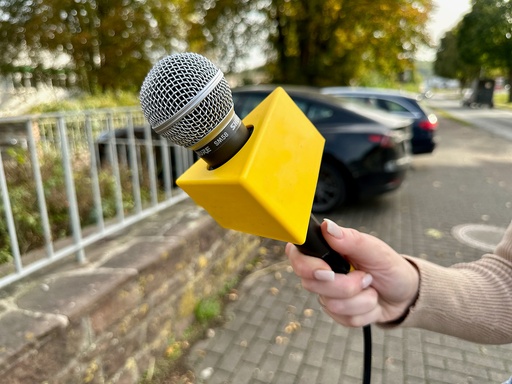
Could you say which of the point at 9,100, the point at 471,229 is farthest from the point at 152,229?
the point at 9,100

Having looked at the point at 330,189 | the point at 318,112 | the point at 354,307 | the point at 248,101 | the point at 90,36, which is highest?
the point at 90,36

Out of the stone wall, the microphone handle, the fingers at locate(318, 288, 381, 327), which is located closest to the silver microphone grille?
the microphone handle

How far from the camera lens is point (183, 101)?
2.44ft

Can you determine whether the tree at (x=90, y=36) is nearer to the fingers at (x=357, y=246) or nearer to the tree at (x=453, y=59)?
the tree at (x=453, y=59)

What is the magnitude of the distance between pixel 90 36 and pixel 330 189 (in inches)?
509

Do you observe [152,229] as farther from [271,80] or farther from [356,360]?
[271,80]

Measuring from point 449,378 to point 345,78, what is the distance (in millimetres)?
16305

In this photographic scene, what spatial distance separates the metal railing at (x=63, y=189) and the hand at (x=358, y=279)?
189 centimetres

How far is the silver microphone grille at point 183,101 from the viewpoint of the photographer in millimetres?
741

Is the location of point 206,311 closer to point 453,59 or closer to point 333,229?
point 333,229

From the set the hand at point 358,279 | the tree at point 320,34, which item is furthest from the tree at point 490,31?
the tree at point 320,34

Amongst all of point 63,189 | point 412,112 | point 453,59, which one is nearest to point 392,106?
point 412,112

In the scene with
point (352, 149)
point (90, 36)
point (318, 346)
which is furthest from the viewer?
point (90, 36)

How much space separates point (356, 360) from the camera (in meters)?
2.77
